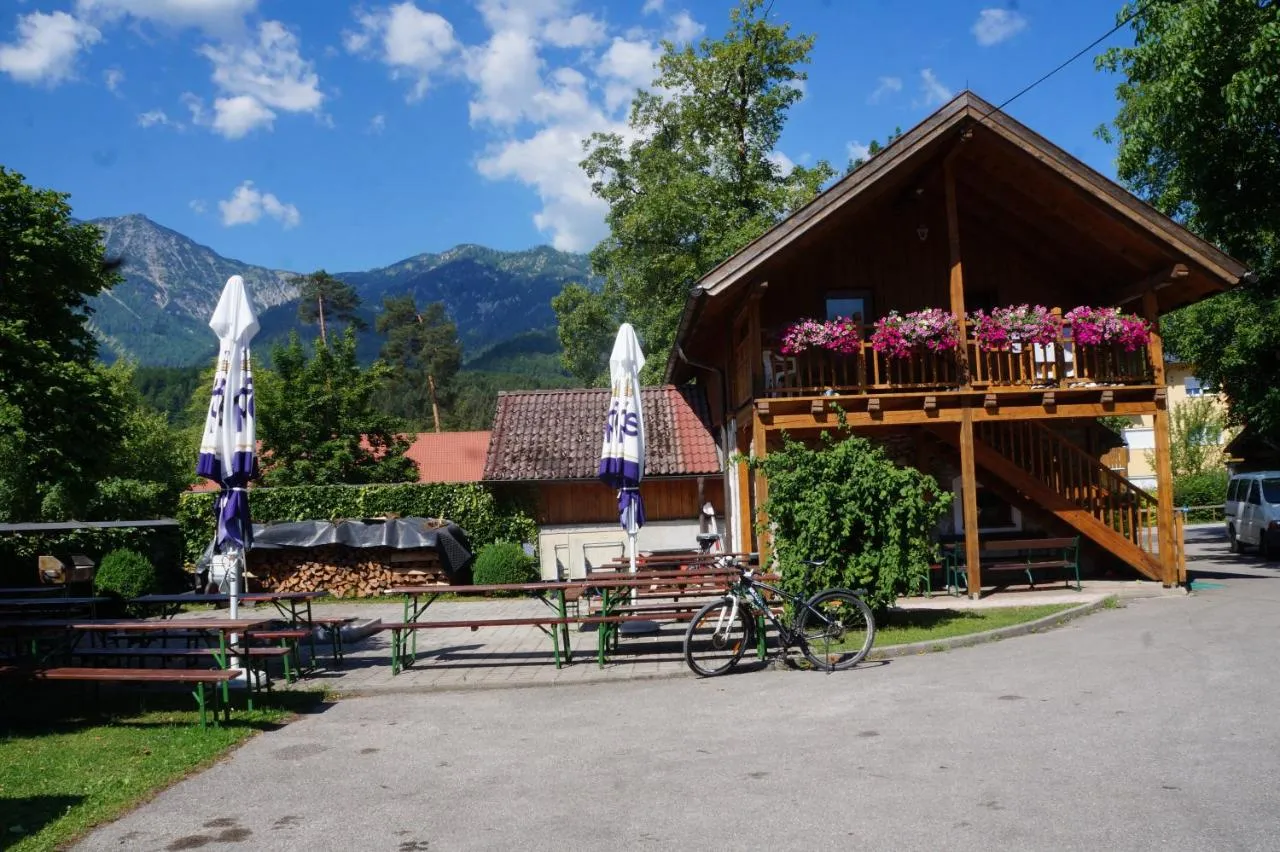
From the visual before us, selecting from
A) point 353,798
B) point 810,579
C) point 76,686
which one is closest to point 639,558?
point 810,579

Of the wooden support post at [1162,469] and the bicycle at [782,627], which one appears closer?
the bicycle at [782,627]

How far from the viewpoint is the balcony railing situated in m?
16.0

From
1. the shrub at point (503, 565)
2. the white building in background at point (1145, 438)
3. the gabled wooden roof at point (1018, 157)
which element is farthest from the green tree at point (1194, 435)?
the shrub at point (503, 565)

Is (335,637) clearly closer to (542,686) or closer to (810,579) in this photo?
(542,686)

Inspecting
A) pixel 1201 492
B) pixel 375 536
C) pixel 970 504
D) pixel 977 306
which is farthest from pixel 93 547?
pixel 1201 492

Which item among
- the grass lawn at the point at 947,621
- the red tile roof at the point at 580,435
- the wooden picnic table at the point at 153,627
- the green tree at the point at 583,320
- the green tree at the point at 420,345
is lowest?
the grass lawn at the point at 947,621

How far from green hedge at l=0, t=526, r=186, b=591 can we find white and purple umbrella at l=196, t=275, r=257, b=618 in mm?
Answer: 9510

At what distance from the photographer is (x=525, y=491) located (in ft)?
73.6

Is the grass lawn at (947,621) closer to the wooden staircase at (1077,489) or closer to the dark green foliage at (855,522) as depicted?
the dark green foliage at (855,522)

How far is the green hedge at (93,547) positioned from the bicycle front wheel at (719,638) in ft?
44.7

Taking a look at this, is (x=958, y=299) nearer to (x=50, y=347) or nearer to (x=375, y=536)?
(x=375, y=536)

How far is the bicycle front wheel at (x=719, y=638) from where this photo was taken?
10.4 metres

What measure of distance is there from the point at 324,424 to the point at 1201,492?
35705 millimetres

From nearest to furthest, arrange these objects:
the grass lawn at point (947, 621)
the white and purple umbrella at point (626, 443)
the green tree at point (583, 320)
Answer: the grass lawn at point (947, 621)
the white and purple umbrella at point (626, 443)
the green tree at point (583, 320)
